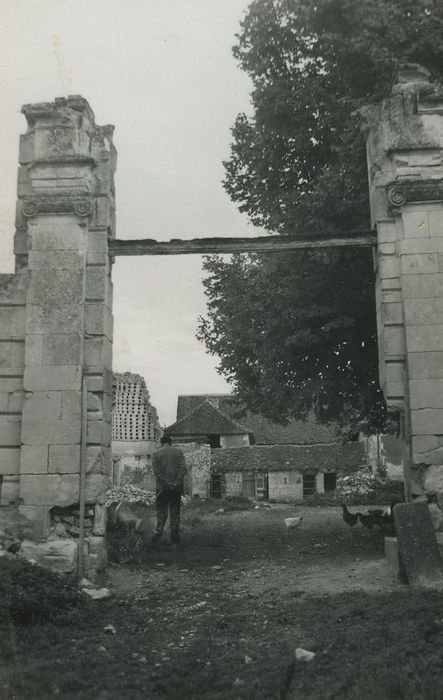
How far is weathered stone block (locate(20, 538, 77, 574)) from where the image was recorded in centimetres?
755

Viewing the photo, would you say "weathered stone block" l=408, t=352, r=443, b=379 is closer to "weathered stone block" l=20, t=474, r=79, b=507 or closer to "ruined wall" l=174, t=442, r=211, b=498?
"weathered stone block" l=20, t=474, r=79, b=507

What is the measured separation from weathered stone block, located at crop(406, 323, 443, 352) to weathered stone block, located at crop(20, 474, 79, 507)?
4.24 m

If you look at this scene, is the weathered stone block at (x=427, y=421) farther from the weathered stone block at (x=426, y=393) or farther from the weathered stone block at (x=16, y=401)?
the weathered stone block at (x=16, y=401)

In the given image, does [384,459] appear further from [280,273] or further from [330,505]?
[280,273]

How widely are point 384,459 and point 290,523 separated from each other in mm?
18950

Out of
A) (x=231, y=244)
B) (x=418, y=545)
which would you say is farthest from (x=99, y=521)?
(x=231, y=244)

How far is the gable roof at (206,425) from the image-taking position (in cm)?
3572

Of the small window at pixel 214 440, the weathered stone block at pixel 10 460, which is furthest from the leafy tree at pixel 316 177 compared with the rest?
the small window at pixel 214 440

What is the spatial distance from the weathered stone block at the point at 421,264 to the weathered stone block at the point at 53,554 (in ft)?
16.7

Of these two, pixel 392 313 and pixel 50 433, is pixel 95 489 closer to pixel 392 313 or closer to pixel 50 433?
pixel 50 433

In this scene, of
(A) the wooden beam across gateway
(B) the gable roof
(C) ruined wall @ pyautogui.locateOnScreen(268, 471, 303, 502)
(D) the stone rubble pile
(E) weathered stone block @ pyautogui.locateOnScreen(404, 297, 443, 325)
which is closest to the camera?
(E) weathered stone block @ pyautogui.locateOnScreen(404, 297, 443, 325)

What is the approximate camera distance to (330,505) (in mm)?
25953

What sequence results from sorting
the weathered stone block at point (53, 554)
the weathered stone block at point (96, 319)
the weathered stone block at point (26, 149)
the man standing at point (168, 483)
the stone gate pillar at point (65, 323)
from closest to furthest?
the weathered stone block at point (53, 554)
the stone gate pillar at point (65, 323)
the weathered stone block at point (96, 319)
the weathered stone block at point (26, 149)
the man standing at point (168, 483)

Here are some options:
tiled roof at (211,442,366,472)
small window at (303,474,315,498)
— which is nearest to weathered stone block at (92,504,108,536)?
tiled roof at (211,442,366,472)
